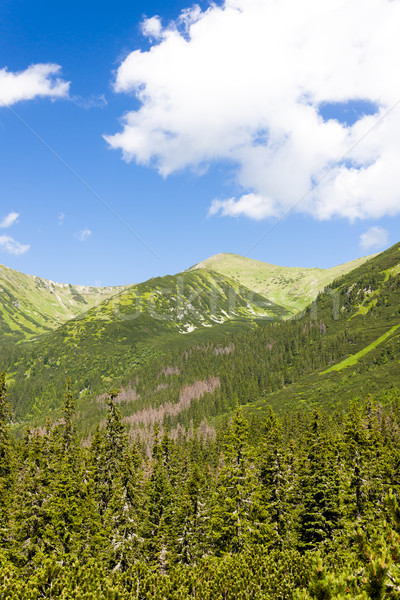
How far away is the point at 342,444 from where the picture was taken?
123ft

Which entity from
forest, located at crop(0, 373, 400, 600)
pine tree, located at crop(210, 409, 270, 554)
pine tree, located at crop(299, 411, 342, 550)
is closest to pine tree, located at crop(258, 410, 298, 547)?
forest, located at crop(0, 373, 400, 600)

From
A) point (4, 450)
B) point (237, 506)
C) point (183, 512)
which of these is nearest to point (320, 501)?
point (237, 506)

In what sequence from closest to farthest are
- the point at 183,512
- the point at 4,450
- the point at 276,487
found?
the point at 4,450, the point at 276,487, the point at 183,512

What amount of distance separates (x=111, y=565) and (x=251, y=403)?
177m

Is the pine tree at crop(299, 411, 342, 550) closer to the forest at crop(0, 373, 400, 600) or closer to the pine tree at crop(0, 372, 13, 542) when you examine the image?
the forest at crop(0, 373, 400, 600)

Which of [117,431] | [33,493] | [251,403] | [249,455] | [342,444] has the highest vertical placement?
[117,431]

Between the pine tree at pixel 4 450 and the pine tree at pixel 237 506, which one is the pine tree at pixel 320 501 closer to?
the pine tree at pixel 237 506

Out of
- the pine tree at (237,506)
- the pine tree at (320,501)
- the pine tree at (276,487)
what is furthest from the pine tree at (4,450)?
the pine tree at (320,501)

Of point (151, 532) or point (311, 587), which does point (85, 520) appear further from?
point (311, 587)

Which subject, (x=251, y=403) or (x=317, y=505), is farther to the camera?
(x=251, y=403)

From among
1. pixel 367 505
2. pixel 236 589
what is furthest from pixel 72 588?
pixel 367 505

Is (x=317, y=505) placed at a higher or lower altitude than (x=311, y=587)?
lower

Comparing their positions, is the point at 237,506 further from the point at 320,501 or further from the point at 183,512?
the point at 183,512

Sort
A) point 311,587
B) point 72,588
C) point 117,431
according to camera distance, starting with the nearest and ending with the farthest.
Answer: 1. point 311,587
2. point 72,588
3. point 117,431
